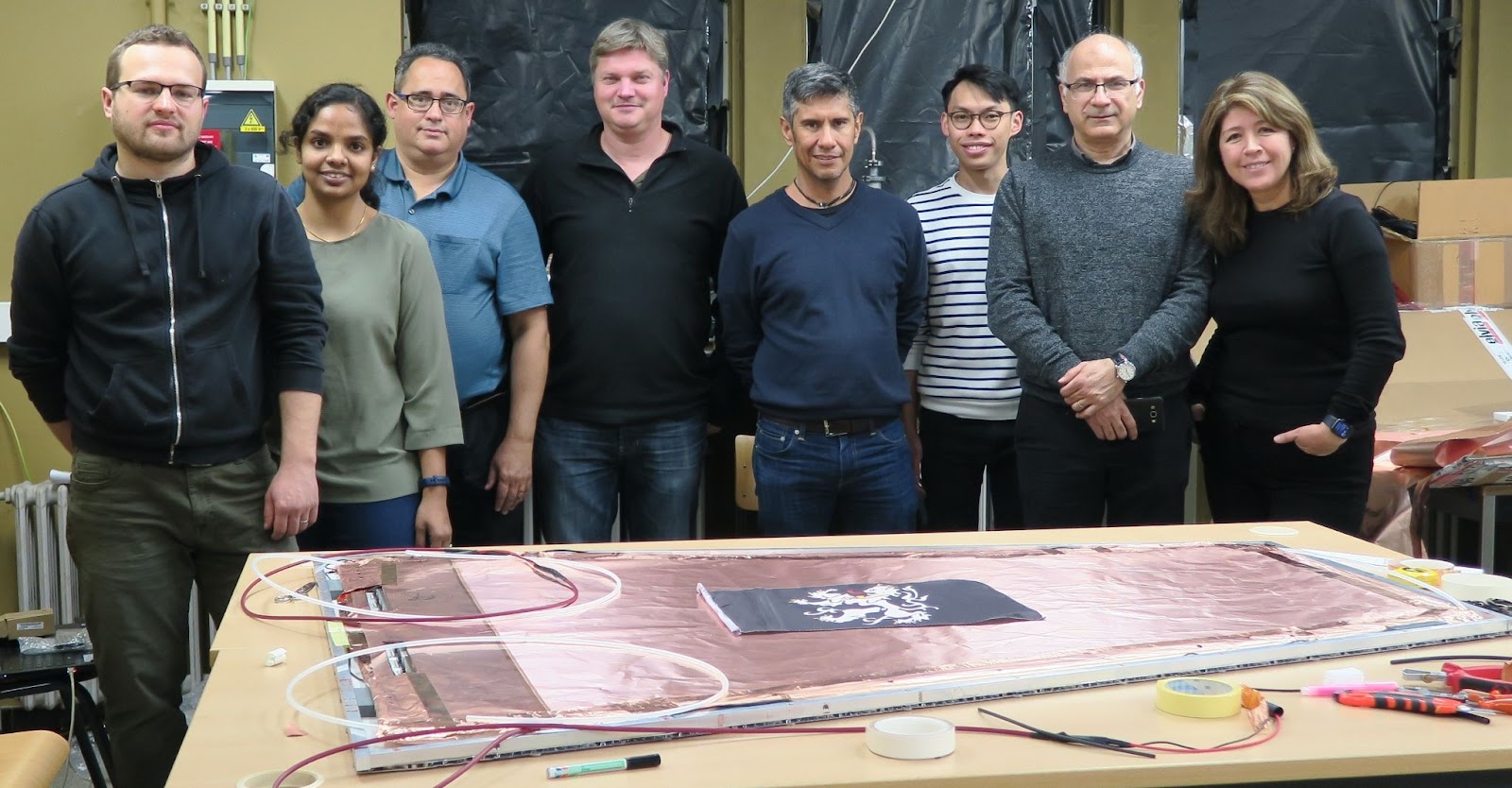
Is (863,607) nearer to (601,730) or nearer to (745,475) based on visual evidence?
(601,730)

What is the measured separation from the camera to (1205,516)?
3.46 meters

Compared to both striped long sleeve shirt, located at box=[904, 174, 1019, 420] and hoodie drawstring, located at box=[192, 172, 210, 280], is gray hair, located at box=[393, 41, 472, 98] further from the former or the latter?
striped long sleeve shirt, located at box=[904, 174, 1019, 420]

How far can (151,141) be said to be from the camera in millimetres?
2078

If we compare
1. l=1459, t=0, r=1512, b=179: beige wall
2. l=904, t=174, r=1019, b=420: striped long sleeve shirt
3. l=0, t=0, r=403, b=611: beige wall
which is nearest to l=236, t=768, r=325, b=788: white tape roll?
l=904, t=174, r=1019, b=420: striped long sleeve shirt

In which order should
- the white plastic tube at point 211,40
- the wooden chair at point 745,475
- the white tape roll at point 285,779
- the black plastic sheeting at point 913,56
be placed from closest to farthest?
the white tape roll at point 285,779, the wooden chair at point 745,475, the white plastic tube at point 211,40, the black plastic sheeting at point 913,56

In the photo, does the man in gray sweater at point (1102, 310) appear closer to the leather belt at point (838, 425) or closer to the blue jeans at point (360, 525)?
the leather belt at point (838, 425)

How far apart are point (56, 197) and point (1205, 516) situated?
8.97ft

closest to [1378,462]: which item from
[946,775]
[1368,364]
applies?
[1368,364]

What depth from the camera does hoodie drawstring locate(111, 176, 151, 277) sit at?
208 centimetres

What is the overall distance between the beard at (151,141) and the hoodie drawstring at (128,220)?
0.18 feet

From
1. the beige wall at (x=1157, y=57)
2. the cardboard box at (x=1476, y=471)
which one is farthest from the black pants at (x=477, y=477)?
the beige wall at (x=1157, y=57)

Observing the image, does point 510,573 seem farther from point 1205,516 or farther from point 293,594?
point 1205,516

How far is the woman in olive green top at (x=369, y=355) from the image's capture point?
2371 mm

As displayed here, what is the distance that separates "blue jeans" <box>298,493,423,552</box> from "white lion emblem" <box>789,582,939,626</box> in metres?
1.09
